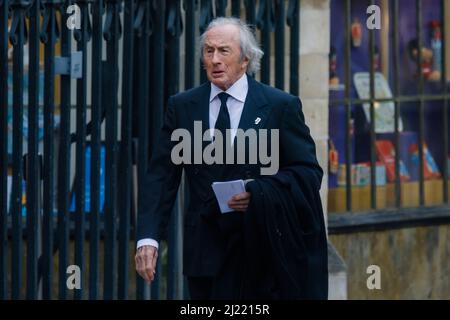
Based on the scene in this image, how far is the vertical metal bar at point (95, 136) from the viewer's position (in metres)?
8.74

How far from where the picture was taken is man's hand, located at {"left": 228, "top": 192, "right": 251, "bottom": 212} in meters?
6.82

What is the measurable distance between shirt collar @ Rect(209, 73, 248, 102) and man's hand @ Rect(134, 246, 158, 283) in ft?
2.23

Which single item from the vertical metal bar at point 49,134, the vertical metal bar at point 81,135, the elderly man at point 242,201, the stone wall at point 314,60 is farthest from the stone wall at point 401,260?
the elderly man at point 242,201

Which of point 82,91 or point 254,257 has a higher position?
point 82,91

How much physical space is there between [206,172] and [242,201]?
24 centimetres

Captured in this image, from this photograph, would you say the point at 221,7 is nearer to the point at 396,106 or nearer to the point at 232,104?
the point at 232,104

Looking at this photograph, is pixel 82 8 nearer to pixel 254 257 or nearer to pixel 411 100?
pixel 254 257

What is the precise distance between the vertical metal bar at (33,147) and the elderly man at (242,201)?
171cm

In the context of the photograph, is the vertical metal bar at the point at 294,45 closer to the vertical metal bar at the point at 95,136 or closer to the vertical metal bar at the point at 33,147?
→ the vertical metal bar at the point at 95,136

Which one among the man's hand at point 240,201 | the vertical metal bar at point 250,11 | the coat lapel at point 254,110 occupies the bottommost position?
the man's hand at point 240,201

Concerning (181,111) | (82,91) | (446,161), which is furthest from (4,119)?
(446,161)

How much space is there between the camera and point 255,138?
6898mm
